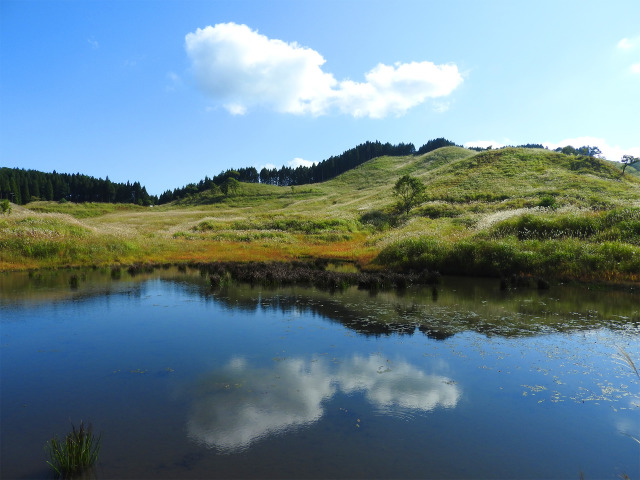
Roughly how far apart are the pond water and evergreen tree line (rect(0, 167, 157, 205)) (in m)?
150

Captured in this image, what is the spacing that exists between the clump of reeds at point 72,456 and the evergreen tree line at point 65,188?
157 meters

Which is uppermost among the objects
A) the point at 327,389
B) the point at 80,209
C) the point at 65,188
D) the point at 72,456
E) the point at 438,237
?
the point at 65,188

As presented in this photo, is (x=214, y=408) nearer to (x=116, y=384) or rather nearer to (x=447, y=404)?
(x=116, y=384)

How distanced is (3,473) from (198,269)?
24.7 metres

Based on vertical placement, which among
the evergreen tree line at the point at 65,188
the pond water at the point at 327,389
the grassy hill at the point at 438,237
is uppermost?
the evergreen tree line at the point at 65,188

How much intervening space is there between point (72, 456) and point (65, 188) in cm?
17540

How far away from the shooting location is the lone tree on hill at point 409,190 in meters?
67.7

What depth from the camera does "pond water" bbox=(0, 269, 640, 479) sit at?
20.4ft

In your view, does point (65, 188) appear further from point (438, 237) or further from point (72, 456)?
point (72, 456)

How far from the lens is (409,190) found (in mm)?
72375

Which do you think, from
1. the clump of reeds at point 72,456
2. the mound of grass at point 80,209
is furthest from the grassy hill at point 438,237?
the mound of grass at point 80,209

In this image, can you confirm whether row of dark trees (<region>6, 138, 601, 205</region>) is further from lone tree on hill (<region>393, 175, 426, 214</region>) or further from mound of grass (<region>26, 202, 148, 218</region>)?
lone tree on hill (<region>393, 175, 426, 214</region>)

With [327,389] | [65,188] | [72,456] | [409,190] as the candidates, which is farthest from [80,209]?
[72,456]

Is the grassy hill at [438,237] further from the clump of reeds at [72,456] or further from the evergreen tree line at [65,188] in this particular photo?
the evergreen tree line at [65,188]
